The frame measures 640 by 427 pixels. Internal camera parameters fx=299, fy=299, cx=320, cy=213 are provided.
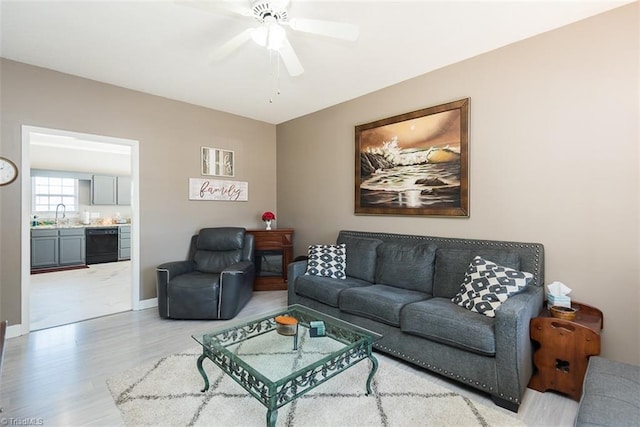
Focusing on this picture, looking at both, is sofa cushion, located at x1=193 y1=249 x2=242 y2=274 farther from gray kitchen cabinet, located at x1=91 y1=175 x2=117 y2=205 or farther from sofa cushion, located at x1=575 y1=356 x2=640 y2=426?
gray kitchen cabinet, located at x1=91 y1=175 x2=117 y2=205

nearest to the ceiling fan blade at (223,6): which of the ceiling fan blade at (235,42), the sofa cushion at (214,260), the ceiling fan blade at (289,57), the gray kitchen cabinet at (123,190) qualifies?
the ceiling fan blade at (235,42)

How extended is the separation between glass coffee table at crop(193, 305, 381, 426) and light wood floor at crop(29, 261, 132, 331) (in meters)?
2.42

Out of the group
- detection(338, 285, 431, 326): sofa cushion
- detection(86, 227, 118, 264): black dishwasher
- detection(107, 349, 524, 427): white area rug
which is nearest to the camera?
detection(107, 349, 524, 427): white area rug

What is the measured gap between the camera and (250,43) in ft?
8.67

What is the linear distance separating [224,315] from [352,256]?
159cm

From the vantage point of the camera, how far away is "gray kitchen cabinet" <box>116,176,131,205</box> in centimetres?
752

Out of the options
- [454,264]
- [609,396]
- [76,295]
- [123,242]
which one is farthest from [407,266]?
[123,242]

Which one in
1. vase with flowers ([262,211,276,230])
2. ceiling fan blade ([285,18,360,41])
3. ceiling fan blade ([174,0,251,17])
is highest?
ceiling fan blade ([174,0,251,17])

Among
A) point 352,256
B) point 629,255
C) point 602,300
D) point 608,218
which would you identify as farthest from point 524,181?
point 352,256

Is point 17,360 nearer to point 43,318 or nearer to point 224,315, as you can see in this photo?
point 43,318

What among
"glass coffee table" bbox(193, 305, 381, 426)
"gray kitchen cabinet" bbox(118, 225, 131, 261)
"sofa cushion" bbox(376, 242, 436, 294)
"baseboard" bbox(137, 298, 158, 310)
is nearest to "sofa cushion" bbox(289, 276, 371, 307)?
"sofa cushion" bbox(376, 242, 436, 294)

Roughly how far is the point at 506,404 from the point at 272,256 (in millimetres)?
3391

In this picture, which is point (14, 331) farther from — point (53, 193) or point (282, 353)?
point (53, 193)

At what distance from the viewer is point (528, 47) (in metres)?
2.54
